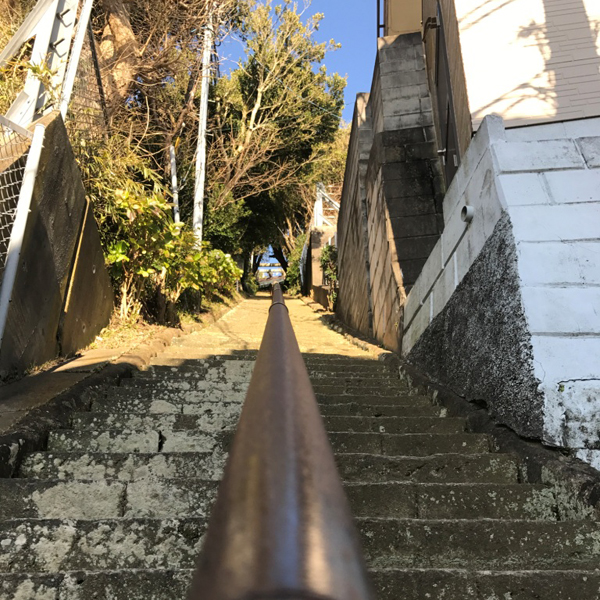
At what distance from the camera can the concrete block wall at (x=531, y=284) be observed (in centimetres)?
221

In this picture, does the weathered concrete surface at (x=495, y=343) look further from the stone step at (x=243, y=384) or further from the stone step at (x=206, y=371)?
the stone step at (x=206, y=371)

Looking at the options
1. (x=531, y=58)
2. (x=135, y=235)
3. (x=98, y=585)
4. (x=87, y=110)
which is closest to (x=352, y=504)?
(x=98, y=585)

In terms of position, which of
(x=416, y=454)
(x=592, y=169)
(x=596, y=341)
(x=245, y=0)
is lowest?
(x=416, y=454)

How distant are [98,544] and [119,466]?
1.81 feet

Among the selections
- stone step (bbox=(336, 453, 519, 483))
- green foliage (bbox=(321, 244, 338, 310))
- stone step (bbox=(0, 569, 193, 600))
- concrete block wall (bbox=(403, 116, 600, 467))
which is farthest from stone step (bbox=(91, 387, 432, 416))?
green foliage (bbox=(321, 244, 338, 310))

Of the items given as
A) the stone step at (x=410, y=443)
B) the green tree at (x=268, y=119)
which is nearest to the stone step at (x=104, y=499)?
the stone step at (x=410, y=443)

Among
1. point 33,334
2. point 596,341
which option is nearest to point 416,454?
point 596,341

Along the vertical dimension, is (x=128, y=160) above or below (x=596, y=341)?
above

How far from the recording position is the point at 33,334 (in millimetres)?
3404

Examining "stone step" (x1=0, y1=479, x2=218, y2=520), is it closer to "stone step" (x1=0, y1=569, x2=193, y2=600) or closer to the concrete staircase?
the concrete staircase

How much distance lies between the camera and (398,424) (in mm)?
2938

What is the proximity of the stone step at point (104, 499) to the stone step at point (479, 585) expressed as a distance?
2.43 feet

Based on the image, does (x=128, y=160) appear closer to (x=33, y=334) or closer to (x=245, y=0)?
(x=33, y=334)

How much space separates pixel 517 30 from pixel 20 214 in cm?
366
